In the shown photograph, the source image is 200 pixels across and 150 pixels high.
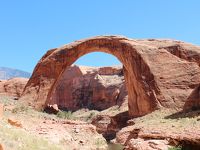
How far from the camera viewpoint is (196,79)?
25203 mm

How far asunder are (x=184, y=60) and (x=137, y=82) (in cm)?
411

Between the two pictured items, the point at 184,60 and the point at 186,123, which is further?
Answer: the point at 184,60

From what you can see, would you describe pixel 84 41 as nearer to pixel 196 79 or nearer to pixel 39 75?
pixel 39 75

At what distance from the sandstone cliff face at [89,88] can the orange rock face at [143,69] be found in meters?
17.4

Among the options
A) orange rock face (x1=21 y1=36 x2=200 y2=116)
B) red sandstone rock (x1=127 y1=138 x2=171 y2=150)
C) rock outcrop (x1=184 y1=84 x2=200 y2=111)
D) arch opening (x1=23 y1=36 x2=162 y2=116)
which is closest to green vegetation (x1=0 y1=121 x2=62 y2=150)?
red sandstone rock (x1=127 y1=138 x2=171 y2=150)

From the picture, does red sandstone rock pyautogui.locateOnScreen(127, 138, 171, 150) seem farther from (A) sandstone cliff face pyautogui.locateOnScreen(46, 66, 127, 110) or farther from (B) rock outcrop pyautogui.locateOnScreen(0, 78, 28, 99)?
(A) sandstone cliff face pyautogui.locateOnScreen(46, 66, 127, 110)

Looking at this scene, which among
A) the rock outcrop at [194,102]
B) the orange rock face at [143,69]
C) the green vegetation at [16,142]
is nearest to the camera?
the green vegetation at [16,142]

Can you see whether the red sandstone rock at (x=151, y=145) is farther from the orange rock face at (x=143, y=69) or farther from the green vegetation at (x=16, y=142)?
the orange rock face at (x=143, y=69)

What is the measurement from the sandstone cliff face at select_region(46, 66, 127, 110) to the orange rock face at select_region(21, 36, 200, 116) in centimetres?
1739

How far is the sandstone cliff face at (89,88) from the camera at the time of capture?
48.5m

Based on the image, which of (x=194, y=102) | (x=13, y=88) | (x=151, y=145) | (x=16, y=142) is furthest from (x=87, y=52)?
(x=16, y=142)

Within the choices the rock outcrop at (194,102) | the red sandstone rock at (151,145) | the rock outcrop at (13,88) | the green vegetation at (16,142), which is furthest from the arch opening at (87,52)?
the green vegetation at (16,142)

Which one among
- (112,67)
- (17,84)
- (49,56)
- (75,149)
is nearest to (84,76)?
(112,67)

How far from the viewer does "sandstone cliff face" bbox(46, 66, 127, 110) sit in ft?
159
